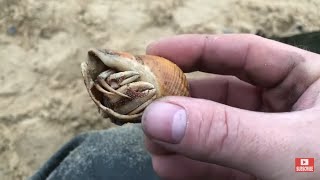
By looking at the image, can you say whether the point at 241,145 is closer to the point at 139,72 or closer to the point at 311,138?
the point at 311,138

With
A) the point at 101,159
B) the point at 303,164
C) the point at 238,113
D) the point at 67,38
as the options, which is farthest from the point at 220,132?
the point at 67,38

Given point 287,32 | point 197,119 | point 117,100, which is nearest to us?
point 197,119

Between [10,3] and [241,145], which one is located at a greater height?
[10,3]

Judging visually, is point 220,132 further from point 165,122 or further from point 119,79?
point 119,79

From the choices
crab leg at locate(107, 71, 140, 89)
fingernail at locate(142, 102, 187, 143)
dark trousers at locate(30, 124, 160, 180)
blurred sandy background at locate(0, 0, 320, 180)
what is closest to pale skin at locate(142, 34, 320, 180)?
fingernail at locate(142, 102, 187, 143)

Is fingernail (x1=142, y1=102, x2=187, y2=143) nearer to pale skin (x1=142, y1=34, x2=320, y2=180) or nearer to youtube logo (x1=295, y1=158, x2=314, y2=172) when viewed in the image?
pale skin (x1=142, y1=34, x2=320, y2=180)

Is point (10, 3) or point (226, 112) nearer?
point (226, 112)

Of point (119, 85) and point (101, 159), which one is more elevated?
point (119, 85)

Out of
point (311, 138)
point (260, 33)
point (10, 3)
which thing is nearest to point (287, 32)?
point (260, 33)
